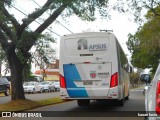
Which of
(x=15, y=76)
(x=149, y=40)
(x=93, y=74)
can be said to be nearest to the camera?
(x=93, y=74)

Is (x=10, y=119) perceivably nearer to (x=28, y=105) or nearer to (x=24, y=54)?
(x=28, y=105)

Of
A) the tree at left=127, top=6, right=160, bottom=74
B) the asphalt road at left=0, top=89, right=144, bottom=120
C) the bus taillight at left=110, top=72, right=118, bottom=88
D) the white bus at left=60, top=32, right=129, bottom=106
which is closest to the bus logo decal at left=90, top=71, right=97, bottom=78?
the white bus at left=60, top=32, right=129, bottom=106

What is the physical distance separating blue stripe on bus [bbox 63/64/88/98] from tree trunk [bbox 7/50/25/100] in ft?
13.8

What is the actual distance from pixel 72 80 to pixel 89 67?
0.91m

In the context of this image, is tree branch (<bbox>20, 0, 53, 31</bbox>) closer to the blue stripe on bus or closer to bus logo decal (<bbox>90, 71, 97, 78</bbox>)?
the blue stripe on bus

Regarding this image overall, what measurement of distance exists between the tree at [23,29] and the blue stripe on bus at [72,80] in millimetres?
3412

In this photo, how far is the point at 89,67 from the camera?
15109 millimetres

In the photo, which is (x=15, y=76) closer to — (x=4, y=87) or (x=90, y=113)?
(x=90, y=113)

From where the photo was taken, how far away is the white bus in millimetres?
14891

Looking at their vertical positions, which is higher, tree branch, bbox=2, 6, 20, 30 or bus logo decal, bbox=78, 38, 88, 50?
tree branch, bbox=2, 6, 20, 30

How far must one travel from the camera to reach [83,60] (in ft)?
49.9

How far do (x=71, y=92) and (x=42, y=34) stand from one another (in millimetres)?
4605

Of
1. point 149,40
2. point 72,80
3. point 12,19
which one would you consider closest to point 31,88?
point 149,40

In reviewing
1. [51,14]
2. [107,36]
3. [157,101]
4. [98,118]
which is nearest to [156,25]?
[51,14]
